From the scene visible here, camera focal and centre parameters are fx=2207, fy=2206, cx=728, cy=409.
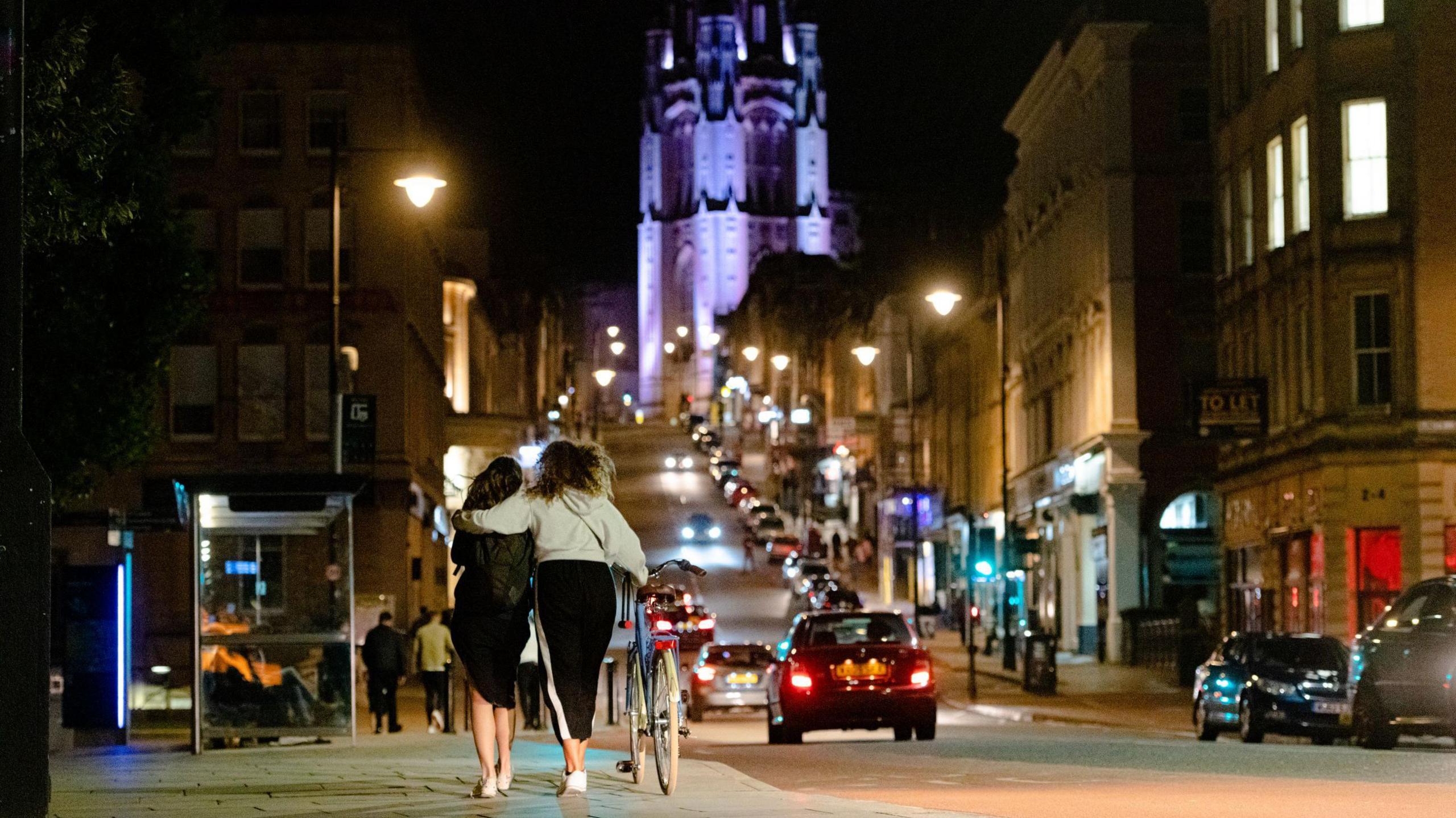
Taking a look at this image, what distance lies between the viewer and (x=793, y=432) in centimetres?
12338

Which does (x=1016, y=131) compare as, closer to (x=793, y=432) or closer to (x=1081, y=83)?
(x=1081, y=83)

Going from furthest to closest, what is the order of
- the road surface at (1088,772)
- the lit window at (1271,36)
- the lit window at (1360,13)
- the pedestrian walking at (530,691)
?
the lit window at (1271,36)
the lit window at (1360,13)
the pedestrian walking at (530,691)
the road surface at (1088,772)

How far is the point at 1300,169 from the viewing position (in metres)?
40.5

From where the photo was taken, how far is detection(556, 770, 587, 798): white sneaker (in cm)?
1178

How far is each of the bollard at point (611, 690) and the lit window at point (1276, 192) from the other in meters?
15.2

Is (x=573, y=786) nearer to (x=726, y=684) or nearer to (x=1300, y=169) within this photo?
(x=726, y=684)

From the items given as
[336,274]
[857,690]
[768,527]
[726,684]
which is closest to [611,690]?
[857,690]

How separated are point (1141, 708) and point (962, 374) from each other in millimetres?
40048

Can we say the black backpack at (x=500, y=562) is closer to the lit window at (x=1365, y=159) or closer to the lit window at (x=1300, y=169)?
the lit window at (x=1365, y=159)

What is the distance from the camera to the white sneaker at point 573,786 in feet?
38.7

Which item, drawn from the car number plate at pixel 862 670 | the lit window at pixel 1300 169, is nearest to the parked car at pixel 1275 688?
the car number plate at pixel 862 670

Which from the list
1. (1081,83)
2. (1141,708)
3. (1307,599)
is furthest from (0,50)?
(1081,83)

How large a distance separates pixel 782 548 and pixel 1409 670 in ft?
212

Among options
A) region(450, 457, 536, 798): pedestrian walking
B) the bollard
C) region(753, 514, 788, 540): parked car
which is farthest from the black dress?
region(753, 514, 788, 540): parked car
